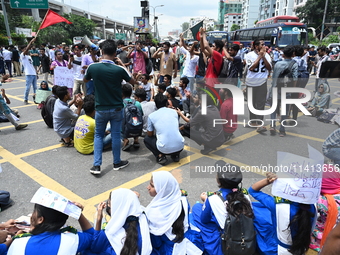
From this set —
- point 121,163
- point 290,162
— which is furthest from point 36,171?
point 290,162

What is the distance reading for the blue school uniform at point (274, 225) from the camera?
211 cm

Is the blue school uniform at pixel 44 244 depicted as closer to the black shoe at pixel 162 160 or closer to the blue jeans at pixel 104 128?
the blue jeans at pixel 104 128

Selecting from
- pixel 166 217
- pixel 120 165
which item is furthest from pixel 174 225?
pixel 120 165

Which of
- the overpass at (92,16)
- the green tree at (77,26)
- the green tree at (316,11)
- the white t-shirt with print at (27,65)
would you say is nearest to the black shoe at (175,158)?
the white t-shirt with print at (27,65)

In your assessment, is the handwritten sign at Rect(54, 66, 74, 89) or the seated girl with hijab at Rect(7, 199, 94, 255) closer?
the seated girl with hijab at Rect(7, 199, 94, 255)

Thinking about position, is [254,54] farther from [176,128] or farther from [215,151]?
[176,128]

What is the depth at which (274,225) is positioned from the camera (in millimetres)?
2242

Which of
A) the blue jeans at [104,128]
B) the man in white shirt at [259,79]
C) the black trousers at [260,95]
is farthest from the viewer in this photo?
the black trousers at [260,95]

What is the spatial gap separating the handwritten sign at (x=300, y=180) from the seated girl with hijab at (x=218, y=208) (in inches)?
11.8

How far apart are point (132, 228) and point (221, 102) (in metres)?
4.00

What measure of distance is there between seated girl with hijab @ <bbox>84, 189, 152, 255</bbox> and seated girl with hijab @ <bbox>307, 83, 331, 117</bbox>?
679 centimetres

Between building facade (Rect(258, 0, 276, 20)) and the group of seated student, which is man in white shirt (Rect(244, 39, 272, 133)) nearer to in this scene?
the group of seated student

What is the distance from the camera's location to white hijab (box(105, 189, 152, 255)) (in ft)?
6.38

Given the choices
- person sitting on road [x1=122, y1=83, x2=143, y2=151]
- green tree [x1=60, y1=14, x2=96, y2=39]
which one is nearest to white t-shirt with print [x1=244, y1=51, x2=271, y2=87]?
person sitting on road [x1=122, y1=83, x2=143, y2=151]
